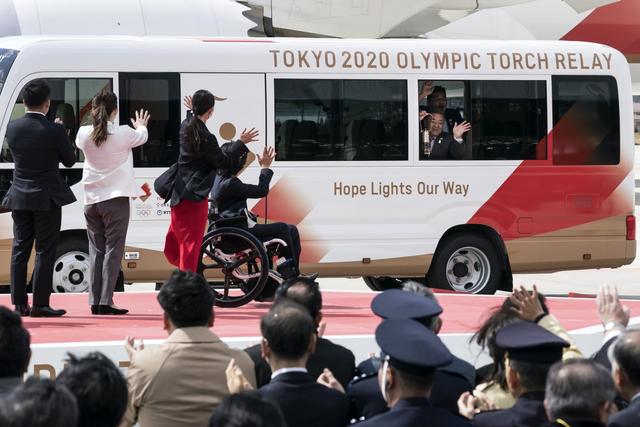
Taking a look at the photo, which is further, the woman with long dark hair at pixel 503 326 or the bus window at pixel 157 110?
the bus window at pixel 157 110

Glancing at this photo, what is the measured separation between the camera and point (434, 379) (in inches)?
213

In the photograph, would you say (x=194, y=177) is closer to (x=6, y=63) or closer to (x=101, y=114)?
(x=101, y=114)

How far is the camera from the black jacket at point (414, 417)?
4.48 meters

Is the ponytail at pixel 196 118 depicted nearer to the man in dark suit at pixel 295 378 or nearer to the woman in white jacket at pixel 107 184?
the woman in white jacket at pixel 107 184

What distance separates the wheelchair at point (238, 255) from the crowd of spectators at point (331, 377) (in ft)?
13.2

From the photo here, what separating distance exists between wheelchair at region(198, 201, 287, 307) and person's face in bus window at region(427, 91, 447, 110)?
4274 mm

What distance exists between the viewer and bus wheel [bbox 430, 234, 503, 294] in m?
14.4

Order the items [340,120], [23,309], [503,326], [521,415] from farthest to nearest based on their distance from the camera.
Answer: [340,120] → [23,309] → [503,326] → [521,415]

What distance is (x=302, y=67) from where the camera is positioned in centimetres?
1391

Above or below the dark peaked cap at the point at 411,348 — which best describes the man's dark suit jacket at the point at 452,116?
above

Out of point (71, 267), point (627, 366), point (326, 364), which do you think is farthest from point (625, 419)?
point (71, 267)

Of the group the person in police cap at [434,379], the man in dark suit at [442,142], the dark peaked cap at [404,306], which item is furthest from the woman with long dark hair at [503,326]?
the man in dark suit at [442,142]

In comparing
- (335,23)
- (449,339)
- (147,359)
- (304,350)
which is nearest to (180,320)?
(147,359)

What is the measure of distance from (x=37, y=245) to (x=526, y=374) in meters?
5.08
